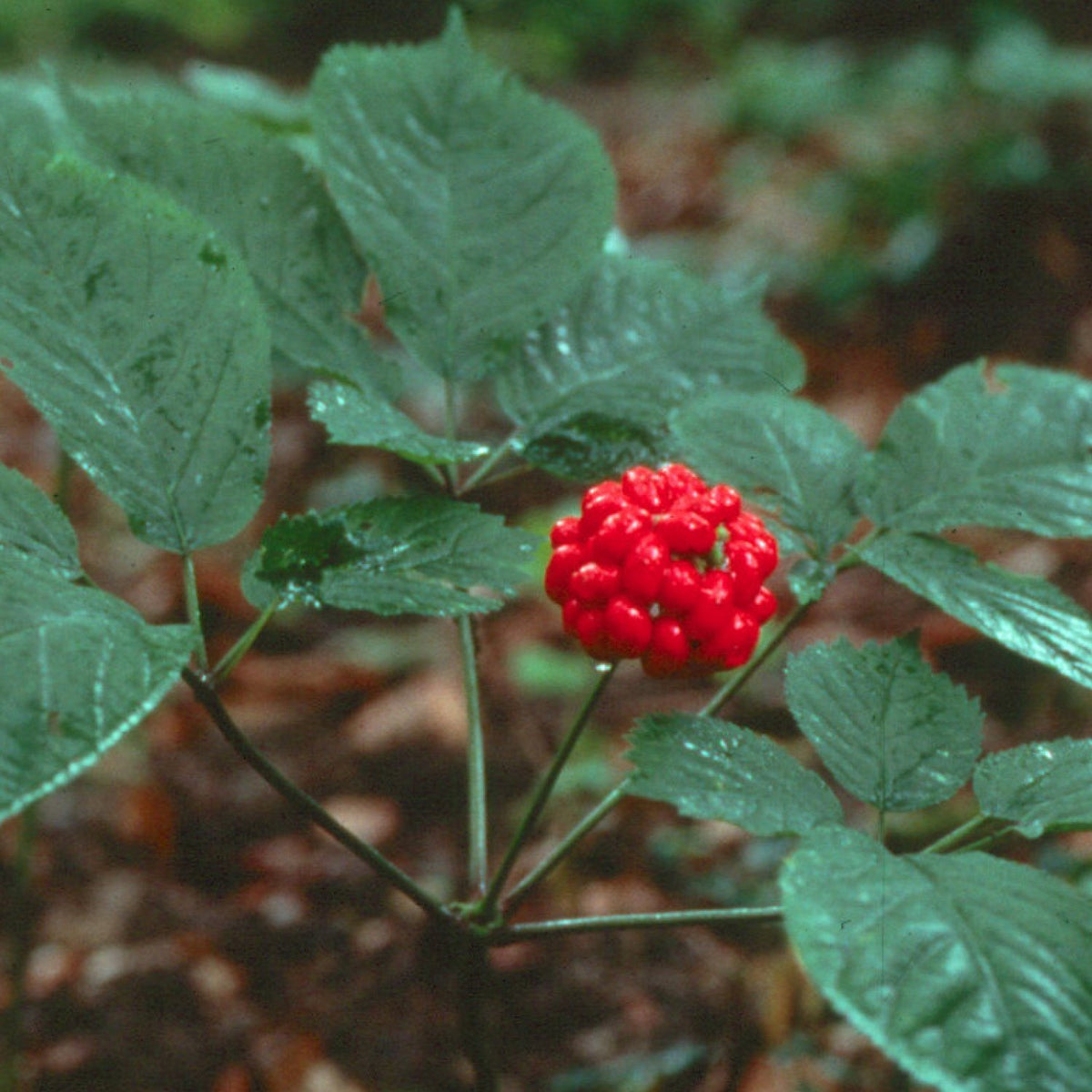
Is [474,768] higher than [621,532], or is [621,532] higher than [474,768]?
[621,532]

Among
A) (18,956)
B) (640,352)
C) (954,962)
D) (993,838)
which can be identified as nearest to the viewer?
(954,962)

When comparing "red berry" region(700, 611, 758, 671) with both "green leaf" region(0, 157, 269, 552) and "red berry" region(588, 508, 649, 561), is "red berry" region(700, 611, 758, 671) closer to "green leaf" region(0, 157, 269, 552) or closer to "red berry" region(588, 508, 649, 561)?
"red berry" region(588, 508, 649, 561)

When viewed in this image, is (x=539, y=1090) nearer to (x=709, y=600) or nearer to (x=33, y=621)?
(x=709, y=600)

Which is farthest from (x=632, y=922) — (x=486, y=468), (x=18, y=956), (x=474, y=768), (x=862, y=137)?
(x=862, y=137)

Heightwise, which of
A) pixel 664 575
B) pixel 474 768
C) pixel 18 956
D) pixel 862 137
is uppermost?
pixel 862 137

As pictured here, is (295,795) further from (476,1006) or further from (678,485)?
(678,485)

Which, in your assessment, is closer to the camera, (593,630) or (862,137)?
(593,630)

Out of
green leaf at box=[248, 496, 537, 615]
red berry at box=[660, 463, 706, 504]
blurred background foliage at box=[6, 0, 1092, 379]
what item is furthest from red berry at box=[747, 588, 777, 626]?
blurred background foliage at box=[6, 0, 1092, 379]
